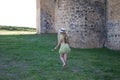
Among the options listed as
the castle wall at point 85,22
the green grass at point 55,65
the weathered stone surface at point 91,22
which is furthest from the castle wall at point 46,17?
the green grass at point 55,65

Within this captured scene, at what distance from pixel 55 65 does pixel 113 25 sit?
5437 mm

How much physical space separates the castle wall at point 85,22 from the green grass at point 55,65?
0.75m

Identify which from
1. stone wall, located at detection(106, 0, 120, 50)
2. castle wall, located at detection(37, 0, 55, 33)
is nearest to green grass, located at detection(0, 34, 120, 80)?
stone wall, located at detection(106, 0, 120, 50)

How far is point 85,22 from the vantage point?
53.7 ft

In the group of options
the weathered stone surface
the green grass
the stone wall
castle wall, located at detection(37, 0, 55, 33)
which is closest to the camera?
the green grass

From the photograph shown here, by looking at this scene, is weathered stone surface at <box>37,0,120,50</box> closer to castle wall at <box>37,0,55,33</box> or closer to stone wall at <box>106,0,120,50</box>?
stone wall at <box>106,0,120,50</box>

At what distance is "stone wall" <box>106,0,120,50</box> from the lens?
51.8ft

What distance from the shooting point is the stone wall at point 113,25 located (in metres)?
15.8

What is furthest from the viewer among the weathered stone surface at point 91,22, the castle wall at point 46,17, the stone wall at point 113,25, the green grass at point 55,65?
the castle wall at point 46,17

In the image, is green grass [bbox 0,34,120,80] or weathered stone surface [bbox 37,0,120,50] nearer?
green grass [bbox 0,34,120,80]

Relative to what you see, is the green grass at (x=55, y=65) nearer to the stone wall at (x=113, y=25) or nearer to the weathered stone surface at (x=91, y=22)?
the stone wall at (x=113, y=25)

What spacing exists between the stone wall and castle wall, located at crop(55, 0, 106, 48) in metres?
0.33

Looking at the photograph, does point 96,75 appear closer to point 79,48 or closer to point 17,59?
point 17,59

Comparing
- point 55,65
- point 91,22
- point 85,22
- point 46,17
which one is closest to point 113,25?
point 91,22
